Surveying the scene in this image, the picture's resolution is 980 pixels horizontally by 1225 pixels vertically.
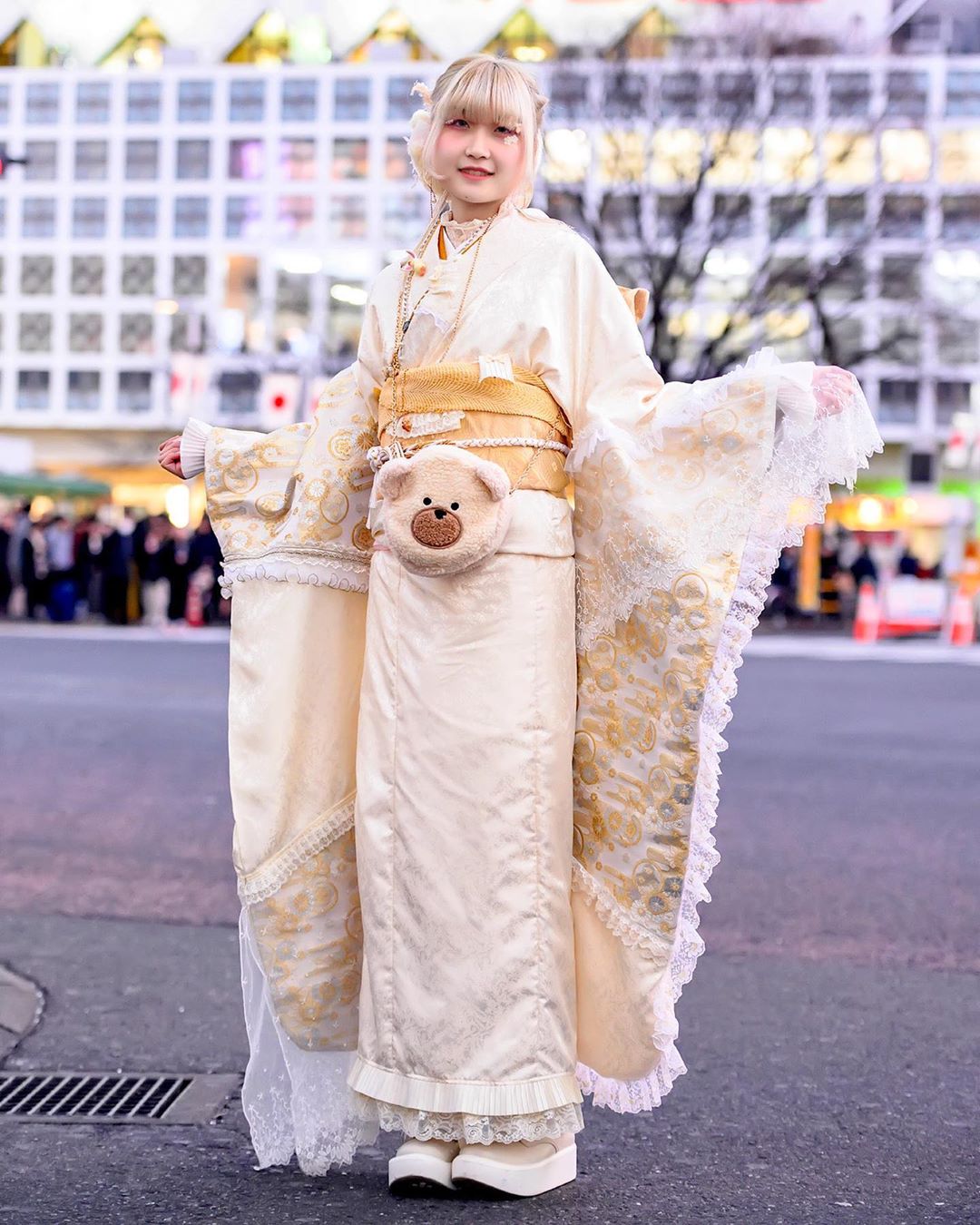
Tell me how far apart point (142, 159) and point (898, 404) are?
2721 cm

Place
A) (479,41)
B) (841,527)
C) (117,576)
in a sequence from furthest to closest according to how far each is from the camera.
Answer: (479,41) < (841,527) < (117,576)

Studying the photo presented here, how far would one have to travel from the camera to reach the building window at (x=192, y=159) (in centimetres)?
5584

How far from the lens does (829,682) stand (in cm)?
1471

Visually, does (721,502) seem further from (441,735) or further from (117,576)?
(117,576)

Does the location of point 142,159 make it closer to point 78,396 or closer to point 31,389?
point 78,396

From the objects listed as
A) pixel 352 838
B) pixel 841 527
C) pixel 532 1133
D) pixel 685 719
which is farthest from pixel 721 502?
pixel 841 527

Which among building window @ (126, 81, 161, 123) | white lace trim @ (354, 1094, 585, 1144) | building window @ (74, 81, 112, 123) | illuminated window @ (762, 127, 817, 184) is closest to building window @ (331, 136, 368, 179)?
building window @ (126, 81, 161, 123)

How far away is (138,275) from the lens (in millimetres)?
56281

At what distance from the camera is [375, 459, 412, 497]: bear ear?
2682mm

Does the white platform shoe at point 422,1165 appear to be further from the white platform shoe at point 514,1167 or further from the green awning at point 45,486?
the green awning at point 45,486

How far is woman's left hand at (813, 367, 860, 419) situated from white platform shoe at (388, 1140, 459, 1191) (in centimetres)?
140

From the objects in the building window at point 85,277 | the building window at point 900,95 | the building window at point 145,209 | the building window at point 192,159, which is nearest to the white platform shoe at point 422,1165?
the building window at point 900,95

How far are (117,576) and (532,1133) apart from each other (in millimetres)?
20622

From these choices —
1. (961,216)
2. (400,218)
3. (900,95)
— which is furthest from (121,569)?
(400,218)
